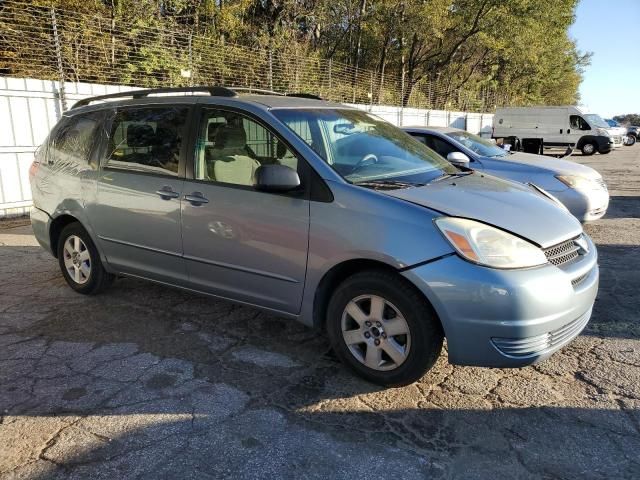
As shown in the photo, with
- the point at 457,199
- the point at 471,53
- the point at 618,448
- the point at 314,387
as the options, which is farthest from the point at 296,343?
the point at 471,53

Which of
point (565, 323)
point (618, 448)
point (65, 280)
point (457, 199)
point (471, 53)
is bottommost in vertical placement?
point (65, 280)

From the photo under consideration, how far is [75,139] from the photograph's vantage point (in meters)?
4.64

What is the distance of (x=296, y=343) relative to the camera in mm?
3742

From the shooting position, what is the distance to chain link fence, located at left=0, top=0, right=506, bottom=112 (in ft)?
29.8

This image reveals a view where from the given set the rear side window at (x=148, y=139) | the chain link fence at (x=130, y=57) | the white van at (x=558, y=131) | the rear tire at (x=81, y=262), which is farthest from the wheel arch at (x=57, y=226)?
the white van at (x=558, y=131)

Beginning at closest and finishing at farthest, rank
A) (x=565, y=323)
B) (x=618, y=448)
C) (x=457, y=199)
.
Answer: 1. (x=618, y=448)
2. (x=565, y=323)
3. (x=457, y=199)

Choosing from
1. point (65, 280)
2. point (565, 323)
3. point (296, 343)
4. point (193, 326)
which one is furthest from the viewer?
point (65, 280)

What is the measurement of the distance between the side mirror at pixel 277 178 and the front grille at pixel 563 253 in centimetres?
153

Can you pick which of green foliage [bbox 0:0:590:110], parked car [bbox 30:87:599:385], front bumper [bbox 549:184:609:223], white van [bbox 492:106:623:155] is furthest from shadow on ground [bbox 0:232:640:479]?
white van [bbox 492:106:623:155]

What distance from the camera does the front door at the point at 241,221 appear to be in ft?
10.7

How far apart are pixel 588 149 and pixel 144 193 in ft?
78.3

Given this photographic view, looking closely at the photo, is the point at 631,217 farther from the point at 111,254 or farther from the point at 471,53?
the point at 471,53

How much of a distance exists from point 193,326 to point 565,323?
8.78 ft

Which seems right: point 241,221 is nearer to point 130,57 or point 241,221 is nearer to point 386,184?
point 386,184
